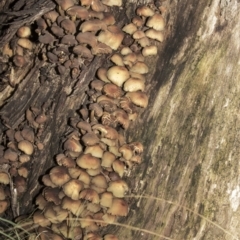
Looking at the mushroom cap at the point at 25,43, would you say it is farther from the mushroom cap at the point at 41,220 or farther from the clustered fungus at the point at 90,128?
the mushroom cap at the point at 41,220

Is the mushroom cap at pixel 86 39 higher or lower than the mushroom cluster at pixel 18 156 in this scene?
higher

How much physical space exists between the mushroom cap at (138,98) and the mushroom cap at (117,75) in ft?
0.35

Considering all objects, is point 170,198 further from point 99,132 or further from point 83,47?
point 83,47

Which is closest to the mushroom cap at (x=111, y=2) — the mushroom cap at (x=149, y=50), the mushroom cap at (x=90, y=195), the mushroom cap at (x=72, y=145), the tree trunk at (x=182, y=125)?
the tree trunk at (x=182, y=125)

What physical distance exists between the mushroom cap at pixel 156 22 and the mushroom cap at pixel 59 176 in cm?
121

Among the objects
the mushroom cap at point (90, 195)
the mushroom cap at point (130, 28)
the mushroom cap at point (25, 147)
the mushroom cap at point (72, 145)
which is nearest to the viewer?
the mushroom cap at point (90, 195)

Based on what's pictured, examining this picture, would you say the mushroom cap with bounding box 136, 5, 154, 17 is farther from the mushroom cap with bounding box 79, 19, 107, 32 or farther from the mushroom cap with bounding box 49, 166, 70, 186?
the mushroom cap with bounding box 49, 166, 70, 186

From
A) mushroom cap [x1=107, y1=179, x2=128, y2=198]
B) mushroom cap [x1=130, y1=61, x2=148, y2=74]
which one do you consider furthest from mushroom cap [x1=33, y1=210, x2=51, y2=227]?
mushroom cap [x1=130, y1=61, x2=148, y2=74]

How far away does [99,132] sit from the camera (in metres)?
3.04

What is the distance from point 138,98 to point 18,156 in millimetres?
963

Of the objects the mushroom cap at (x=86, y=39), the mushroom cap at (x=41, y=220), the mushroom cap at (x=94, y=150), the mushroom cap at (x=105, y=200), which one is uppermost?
the mushroom cap at (x=86, y=39)

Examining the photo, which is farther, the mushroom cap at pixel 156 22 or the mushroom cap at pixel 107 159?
the mushroom cap at pixel 156 22

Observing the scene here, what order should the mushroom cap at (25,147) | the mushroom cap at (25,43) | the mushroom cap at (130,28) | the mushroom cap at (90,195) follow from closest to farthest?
the mushroom cap at (90,195), the mushroom cap at (25,147), the mushroom cap at (130,28), the mushroom cap at (25,43)

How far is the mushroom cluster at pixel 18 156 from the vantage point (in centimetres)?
314
